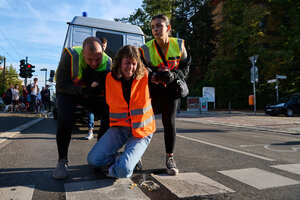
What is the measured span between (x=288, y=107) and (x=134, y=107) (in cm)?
1460

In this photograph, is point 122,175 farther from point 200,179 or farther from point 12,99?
point 12,99

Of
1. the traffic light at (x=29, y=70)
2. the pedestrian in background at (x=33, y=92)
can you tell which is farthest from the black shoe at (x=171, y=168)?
the traffic light at (x=29, y=70)

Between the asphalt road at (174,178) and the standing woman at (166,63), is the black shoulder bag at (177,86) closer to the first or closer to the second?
the standing woman at (166,63)

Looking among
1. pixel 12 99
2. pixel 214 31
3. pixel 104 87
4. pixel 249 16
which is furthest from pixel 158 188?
pixel 214 31

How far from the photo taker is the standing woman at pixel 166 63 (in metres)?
2.71

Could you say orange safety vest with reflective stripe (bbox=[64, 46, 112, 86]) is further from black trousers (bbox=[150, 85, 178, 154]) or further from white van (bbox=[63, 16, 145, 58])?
white van (bbox=[63, 16, 145, 58])

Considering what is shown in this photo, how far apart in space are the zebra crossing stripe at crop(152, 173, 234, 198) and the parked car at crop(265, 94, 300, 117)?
45.7 ft

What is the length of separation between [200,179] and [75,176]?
1.37 metres

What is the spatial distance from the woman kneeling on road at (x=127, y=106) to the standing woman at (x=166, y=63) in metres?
0.21

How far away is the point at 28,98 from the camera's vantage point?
1342cm

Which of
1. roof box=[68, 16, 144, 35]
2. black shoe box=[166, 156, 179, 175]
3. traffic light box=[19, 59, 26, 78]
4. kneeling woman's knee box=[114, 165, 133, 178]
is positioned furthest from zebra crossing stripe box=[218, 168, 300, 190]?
traffic light box=[19, 59, 26, 78]

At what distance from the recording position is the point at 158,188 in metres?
2.28

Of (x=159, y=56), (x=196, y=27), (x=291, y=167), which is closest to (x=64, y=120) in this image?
(x=159, y=56)

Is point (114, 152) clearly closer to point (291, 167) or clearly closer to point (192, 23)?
point (291, 167)
